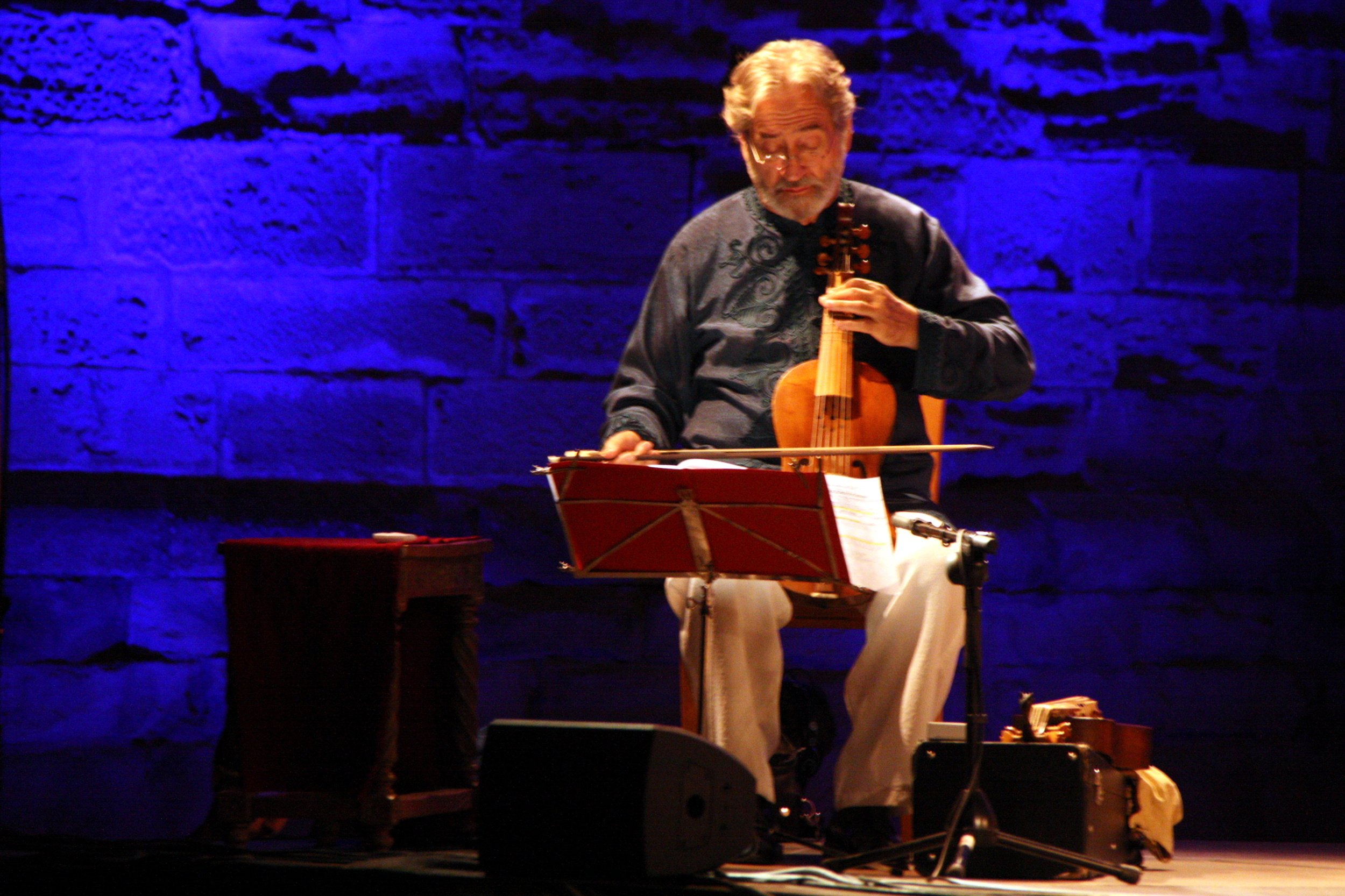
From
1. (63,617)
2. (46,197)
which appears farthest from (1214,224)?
(63,617)

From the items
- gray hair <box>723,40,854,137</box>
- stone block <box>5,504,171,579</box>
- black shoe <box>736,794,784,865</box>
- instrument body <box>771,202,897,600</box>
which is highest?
gray hair <box>723,40,854,137</box>

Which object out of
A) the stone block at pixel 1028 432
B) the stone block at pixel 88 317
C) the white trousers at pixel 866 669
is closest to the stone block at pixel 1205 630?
the stone block at pixel 1028 432

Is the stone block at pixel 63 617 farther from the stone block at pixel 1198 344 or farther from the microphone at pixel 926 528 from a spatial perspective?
the stone block at pixel 1198 344

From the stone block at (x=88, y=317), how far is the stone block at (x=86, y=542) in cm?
37

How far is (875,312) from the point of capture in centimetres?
276

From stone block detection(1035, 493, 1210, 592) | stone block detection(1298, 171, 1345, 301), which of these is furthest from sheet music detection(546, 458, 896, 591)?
stone block detection(1298, 171, 1345, 301)

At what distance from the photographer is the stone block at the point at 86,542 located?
353 cm

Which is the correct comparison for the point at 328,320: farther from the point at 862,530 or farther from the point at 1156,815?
the point at 1156,815

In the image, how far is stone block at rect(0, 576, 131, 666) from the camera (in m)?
3.52

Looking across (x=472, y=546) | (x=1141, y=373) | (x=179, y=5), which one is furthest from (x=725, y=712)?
(x=179, y=5)

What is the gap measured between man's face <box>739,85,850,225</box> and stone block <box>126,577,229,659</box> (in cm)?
167

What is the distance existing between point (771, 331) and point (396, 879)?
1.39 meters

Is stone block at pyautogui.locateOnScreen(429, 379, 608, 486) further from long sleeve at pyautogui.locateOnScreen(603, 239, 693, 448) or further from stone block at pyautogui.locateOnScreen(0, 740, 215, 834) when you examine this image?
stone block at pyautogui.locateOnScreen(0, 740, 215, 834)

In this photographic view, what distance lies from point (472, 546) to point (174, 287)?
1.17 meters
